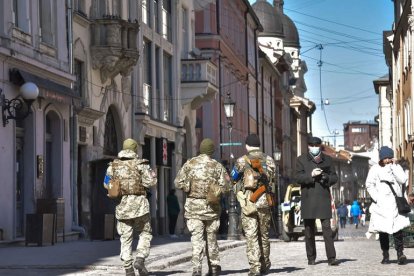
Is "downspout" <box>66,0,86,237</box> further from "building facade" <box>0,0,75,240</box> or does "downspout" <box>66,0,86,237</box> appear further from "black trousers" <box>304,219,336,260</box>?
"black trousers" <box>304,219,336,260</box>

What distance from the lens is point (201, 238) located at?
14523mm

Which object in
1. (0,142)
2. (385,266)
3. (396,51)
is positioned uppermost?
(396,51)

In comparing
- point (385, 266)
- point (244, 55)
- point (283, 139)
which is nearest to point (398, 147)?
point (244, 55)

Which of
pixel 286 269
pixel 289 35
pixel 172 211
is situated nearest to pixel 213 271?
pixel 286 269

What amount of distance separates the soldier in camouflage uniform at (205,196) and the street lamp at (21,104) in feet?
27.6

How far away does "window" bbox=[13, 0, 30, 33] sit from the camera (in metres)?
23.8

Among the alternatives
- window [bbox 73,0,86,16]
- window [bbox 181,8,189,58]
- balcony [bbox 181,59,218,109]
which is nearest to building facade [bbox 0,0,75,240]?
window [bbox 73,0,86,16]

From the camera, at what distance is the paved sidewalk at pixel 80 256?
53.1 ft

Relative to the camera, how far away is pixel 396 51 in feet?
213

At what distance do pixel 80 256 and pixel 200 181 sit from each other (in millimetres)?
4276

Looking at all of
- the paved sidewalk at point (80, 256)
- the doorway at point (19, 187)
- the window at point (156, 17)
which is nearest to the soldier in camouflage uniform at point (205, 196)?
the paved sidewalk at point (80, 256)

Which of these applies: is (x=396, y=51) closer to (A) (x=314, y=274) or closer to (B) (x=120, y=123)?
(B) (x=120, y=123)

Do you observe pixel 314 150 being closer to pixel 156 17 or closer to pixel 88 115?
pixel 88 115

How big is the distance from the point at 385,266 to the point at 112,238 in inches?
404
